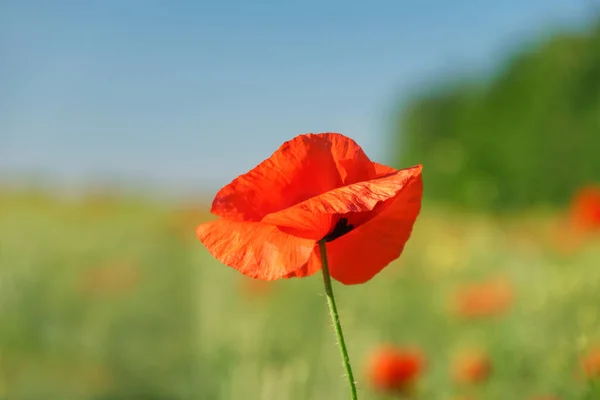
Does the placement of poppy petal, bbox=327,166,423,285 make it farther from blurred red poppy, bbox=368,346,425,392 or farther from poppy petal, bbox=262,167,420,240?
blurred red poppy, bbox=368,346,425,392

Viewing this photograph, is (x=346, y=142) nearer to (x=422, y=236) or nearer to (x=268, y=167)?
(x=268, y=167)

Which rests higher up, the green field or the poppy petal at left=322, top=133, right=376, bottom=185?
the poppy petal at left=322, top=133, right=376, bottom=185

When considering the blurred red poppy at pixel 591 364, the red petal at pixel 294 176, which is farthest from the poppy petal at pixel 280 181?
the blurred red poppy at pixel 591 364

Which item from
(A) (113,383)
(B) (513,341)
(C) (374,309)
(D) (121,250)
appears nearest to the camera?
(B) (513,341)

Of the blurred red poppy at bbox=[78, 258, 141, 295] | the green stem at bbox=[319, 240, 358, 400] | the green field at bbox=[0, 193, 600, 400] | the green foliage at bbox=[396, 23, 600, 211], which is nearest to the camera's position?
the green stem at bbox=[319, 240, 358, 400]

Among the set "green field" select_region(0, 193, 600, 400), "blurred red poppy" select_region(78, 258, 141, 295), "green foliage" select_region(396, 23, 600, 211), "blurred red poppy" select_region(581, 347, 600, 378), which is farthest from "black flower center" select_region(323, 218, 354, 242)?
"green foliage" select_region(396, 23, 600, 211)

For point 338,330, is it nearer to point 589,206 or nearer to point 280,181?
point 280,181

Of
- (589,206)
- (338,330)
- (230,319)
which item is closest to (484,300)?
(589,206)

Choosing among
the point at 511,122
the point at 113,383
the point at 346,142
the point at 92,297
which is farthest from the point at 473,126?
the point at 346,142
